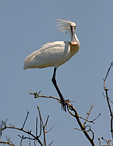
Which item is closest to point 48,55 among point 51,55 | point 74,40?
point 51,55

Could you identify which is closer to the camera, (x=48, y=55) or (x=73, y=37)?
(x=48, y=55)

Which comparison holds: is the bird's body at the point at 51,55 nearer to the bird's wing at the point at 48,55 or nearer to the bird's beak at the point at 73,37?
the bird's wing at the point at 48,55

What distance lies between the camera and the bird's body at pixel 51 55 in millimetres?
11250

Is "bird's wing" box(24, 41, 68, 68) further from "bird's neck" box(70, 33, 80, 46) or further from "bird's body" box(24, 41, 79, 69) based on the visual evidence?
"bird's neck" box(70, 33, 80, 46)

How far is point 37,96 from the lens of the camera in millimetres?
8211

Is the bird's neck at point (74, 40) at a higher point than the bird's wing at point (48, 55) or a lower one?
higher

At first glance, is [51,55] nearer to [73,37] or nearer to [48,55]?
[48,55]

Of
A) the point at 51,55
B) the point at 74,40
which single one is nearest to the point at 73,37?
the point at 74,40

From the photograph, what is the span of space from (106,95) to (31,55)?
567 centimetres

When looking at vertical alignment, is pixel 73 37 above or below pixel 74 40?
above

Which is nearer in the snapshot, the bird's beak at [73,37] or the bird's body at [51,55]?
the bird's body at [51,55]

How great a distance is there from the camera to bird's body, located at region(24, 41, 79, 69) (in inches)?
443

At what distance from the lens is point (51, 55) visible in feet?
37.3

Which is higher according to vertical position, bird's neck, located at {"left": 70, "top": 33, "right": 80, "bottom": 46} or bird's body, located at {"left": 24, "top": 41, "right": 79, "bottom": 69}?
bird's neck, located at {"left": 70, "top": 33, "right": 80, "bottom": 46}
